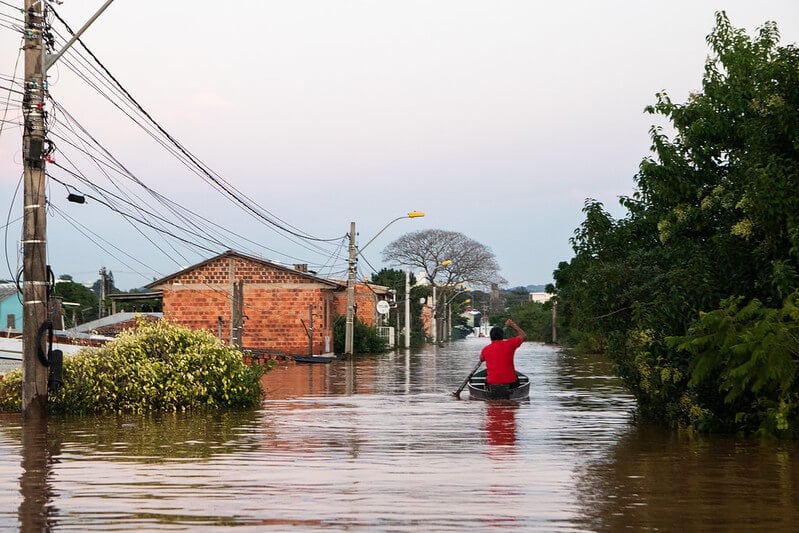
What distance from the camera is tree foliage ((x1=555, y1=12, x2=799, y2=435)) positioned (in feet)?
45.8

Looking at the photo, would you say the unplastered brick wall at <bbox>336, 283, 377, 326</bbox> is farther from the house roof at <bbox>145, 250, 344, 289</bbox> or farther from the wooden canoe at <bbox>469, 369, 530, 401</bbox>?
the wooden canoe at <bbox>469, 369, 530, 401</bbox>

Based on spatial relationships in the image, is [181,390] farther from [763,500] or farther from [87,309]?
[87,309]

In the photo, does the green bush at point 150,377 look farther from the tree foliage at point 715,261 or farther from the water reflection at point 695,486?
the water reflection at point 695,486

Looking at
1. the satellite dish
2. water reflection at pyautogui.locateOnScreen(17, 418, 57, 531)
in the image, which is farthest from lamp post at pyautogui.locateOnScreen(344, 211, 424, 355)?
water reflection at pyautogui.locateOnScreen(17, 418, 57, 531)

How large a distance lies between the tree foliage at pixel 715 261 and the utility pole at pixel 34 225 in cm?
913

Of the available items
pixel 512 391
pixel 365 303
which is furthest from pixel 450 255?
pixel 512 391

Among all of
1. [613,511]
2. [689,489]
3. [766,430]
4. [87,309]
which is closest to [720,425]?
[766,430]

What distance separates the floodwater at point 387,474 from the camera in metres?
8.38

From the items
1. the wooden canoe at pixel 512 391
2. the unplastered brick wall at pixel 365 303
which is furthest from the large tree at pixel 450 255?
the wooden canoe at pixel 512 391

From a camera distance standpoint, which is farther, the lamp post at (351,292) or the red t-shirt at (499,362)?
the lamp post at (351,292)

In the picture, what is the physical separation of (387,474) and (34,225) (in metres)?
8.77

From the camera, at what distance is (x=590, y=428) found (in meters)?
16.5

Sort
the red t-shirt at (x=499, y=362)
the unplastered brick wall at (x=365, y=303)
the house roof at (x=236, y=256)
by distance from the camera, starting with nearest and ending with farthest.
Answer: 1. the red t-shirt at (x=499, y=362)
2. the house roof at (x=236, y=256)
3. the unplastered brick wall at (x=365, y=303)

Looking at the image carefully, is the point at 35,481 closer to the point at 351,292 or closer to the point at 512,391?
the point at 512,391
